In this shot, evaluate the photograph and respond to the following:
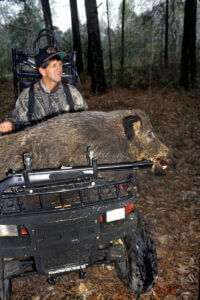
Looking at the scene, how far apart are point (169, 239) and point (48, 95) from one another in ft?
11.3

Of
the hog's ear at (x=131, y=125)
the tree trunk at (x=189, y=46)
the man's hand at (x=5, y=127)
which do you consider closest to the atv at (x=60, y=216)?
the hog's ear at (x=131, y=125)

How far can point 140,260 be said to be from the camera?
253 centimetres

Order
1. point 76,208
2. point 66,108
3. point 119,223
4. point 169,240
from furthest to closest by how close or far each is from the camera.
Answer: point 66,108, point 169,240, point 119,223, point 76,208

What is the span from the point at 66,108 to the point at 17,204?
2.73m

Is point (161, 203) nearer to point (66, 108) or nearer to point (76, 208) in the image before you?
point (66, 108)

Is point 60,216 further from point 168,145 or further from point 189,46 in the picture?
point 189,46

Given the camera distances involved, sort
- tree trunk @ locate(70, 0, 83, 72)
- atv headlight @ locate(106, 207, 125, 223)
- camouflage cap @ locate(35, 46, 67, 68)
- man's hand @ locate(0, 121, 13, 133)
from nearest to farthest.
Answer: atv headlight @ locate(106, 207, 125, 223) < man's hand @ locate(0, 121, 13, 133) < camouflage cap @ locate(35, 46, 67, 68) < tree trunk @ locate(70, 0, 83, 72)

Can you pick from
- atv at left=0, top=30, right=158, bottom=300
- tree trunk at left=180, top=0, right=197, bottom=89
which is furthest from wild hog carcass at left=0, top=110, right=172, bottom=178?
tree trunk at left=180, top=0, right=197, bottom=89

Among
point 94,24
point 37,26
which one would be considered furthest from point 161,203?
point 37,26

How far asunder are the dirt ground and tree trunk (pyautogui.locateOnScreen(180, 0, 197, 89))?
346 cm

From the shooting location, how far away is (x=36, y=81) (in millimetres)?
4492

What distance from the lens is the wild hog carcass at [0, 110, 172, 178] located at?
246cm

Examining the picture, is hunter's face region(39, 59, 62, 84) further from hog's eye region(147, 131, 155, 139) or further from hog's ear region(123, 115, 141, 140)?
hog's eye region(147, 131, 155, 139)

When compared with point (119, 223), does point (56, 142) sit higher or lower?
higher
